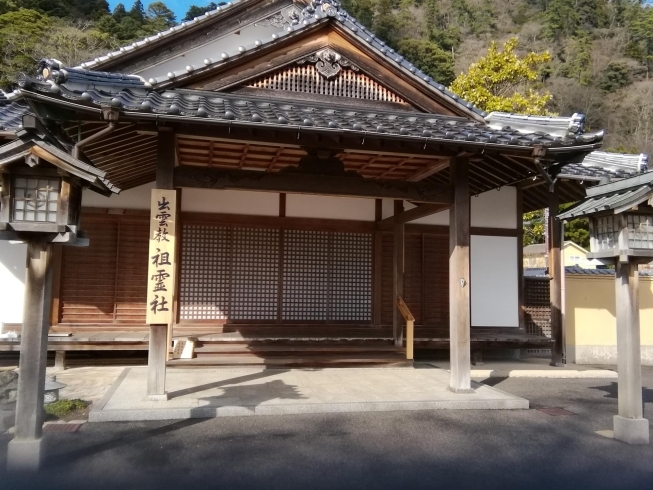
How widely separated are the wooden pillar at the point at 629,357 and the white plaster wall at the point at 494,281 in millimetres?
5567

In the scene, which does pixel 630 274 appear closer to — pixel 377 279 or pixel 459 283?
pixel 459 283

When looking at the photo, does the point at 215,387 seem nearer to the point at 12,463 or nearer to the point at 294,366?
the point at 294,366

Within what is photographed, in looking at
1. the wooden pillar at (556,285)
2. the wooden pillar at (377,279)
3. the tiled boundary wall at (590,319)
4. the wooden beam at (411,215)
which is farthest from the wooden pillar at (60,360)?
the tiled boundary wall at (590,319)

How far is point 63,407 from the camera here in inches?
261

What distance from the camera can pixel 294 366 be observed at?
959cm

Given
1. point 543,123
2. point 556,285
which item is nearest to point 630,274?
point 543,123

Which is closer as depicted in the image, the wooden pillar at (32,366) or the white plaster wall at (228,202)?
the wooden pillar at (32,366)

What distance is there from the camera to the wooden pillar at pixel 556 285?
1077 cm

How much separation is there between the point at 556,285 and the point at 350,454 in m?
7.21

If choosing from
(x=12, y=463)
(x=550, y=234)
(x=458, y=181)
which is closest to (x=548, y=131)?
(x=458, y=181)

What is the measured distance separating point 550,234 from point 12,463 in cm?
1006

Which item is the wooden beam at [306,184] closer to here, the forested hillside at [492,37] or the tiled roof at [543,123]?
the tiled roof at [543,123]

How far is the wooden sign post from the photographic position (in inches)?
261

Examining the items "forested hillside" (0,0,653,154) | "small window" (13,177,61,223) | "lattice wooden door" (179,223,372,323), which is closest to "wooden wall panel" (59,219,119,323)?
"lattice wooden door" (179,223,372,323)
